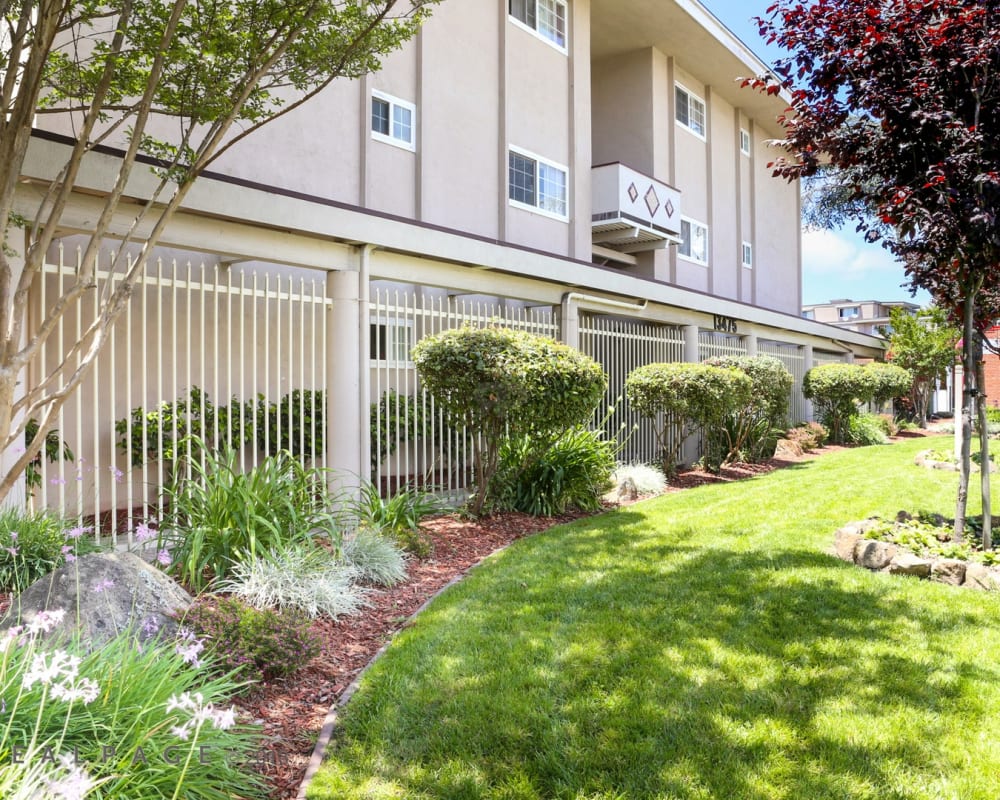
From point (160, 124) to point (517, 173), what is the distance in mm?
7131

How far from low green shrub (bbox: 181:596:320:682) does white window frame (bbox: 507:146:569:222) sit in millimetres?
11175

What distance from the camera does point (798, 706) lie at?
3408 millimetres

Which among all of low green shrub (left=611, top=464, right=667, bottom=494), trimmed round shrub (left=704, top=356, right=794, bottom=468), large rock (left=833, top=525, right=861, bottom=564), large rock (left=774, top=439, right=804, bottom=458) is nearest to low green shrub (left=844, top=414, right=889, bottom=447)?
large rock (left=774, top=439, right=804, bottom=458)

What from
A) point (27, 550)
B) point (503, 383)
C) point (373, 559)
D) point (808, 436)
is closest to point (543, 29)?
point (808, 436)

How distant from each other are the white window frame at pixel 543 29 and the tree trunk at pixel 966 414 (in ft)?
36.2

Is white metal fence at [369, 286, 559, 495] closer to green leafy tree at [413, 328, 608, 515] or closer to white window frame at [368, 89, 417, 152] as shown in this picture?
green leafy tree at [413, 328, 608, 515]

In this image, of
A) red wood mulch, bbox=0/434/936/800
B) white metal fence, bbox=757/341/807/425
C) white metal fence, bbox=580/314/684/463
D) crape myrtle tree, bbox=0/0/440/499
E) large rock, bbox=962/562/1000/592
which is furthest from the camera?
white metal fence, bbox=757/341/807/425

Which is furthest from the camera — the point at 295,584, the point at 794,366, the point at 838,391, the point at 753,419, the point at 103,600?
the point at 794,366

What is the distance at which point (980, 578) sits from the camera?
203 inches

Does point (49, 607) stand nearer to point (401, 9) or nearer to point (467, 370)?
point (467, 370)

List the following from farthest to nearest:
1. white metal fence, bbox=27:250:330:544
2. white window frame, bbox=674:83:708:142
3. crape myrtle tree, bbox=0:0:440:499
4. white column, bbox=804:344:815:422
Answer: white column, bbox=804:344:815:422
white window frame, bbox=674:83:708:142
white metal fence, bbox=27:250:330:544
crape myrtle tree, bbox=0:0:440:499

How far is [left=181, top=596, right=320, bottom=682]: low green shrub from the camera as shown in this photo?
12.5 feet

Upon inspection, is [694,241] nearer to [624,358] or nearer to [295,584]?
[624,358]

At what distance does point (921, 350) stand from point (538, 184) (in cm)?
1379
